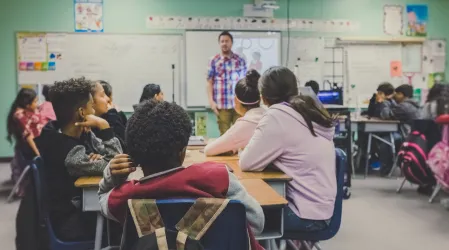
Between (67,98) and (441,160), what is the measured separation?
3.36 metres

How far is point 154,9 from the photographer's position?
23.7ft

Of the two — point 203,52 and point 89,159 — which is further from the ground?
point 203,52

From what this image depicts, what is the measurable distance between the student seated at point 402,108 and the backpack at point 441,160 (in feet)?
4.81

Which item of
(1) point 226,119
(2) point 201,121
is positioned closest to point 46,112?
(1) point 226,119

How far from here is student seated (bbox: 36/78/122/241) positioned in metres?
2.23

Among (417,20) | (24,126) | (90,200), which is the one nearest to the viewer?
(90,200)

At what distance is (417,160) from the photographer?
479 centimetres

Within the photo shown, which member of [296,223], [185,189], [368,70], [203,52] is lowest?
[296,223]

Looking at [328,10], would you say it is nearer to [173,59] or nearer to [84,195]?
[173,59]

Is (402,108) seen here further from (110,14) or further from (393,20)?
(110,14)

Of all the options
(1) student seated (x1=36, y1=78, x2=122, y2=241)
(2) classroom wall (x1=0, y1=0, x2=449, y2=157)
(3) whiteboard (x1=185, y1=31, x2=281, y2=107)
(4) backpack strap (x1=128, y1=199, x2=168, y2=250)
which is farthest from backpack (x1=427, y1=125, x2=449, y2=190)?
(4) backpack strap (x1=128, y1=199, x2=168, y2=250)

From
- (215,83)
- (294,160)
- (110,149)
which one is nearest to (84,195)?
(110,149)

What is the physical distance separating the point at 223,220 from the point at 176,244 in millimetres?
144

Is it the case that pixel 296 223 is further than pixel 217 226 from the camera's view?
Yes
